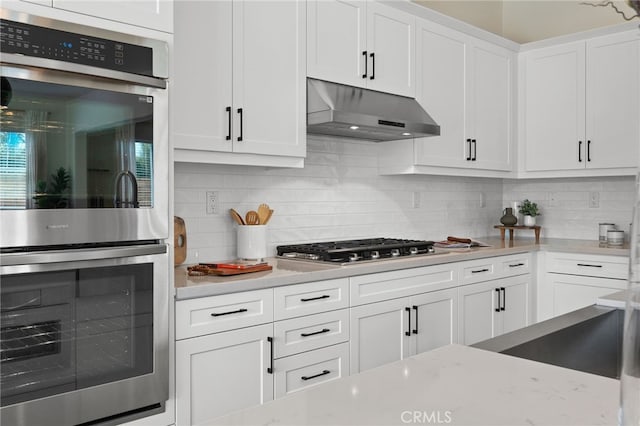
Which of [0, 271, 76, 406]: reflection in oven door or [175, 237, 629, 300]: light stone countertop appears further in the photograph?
[175, 237, 629, 300]: light stone countertop

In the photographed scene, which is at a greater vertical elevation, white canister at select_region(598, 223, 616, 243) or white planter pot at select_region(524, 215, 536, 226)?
white planter pot at select_region(524, 215, 536, 226)

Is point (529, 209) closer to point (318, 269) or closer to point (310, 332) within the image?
point (318, 269)

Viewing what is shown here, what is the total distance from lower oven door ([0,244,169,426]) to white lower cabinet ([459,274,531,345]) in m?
2.10

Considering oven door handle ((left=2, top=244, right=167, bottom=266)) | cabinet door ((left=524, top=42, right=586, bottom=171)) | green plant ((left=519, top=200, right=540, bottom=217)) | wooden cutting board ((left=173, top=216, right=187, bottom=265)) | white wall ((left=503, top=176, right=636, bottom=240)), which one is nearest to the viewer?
oven door handle ((left=2, top=244, right=167, bottom=266))

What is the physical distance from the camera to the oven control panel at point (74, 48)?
5.49 feet

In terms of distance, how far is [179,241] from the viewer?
268 centimetres

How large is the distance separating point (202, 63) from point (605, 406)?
2196 millimetres

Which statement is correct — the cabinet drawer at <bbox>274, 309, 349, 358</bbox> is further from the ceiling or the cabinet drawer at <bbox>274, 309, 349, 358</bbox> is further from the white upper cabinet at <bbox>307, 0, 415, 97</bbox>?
the ceiling

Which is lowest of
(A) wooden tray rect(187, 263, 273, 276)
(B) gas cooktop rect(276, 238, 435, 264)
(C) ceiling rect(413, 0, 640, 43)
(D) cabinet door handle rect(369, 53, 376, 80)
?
(A) wooden tray rect(187, 263, 273, 276)

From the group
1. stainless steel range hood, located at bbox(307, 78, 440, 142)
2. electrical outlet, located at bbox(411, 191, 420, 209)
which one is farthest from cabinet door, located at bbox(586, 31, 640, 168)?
stainless steel range hood, located at bbox(307, 78, 440, 142)

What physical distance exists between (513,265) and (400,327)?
52.6 inches

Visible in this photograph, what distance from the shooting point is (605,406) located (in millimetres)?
844

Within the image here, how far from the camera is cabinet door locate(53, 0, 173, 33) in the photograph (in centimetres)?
184

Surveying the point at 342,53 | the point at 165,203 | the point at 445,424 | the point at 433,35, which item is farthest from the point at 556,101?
the point at 445,424
